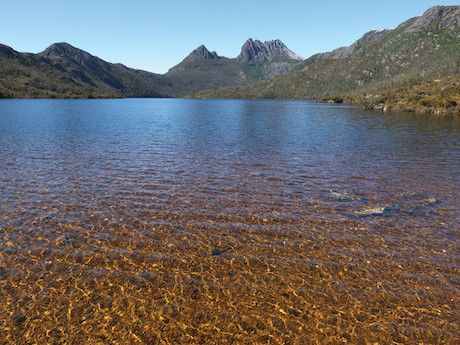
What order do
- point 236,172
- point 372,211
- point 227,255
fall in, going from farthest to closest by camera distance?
point 236,172, point 372,211, point 227,255

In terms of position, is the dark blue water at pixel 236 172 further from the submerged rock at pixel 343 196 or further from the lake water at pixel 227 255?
the lake water at pixel 227 255

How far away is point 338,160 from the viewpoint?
1230 inches

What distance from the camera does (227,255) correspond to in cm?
1258

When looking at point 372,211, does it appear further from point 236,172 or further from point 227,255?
point 236,172

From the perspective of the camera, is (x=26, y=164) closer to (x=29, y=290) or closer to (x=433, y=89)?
(x=29, y=290)

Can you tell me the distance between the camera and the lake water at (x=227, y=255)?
877 cm

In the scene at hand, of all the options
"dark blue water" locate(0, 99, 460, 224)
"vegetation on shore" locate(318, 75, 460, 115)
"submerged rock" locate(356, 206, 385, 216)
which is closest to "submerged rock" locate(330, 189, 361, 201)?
"dark blue water" locate(0, 99, 460, 224)

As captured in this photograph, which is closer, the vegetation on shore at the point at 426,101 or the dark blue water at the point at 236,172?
the dark blue water at the point at 236,172

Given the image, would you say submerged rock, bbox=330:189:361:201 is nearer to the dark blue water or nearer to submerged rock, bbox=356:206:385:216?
the dark blue water

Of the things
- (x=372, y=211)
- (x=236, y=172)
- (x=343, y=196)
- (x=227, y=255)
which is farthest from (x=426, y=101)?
(x=227, y=255)

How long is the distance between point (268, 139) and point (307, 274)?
124 feet

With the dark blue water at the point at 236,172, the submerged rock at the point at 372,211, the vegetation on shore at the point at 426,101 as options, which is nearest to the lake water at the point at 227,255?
the submerged rock at the point at 372,211

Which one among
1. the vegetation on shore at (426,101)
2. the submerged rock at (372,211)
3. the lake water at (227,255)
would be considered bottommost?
the lake water at (227,255)

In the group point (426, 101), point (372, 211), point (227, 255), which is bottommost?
point (227, 255)
